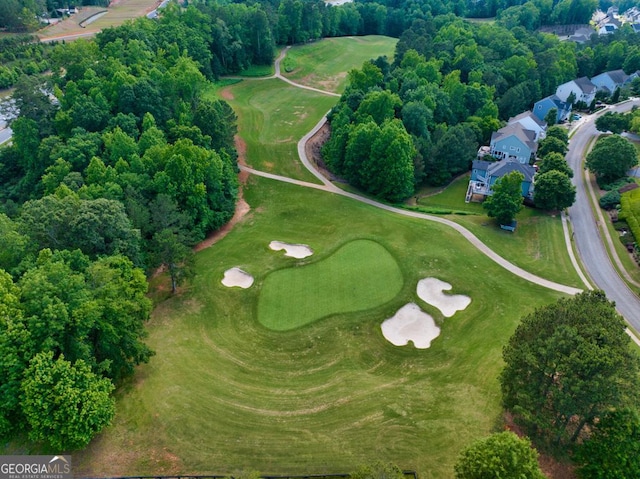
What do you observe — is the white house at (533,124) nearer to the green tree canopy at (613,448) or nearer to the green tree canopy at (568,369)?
the green tree canopy at (568,369)

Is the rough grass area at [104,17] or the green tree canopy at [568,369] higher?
the rough grass area at [104,17]

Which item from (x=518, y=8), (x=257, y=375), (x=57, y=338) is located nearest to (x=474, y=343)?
(x=257, y=375)

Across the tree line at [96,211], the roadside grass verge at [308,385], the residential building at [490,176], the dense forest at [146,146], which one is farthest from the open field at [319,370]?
the residential building at [490,176]

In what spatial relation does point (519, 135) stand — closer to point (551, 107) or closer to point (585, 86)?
point (551, 107)

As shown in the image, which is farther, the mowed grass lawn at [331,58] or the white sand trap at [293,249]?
the mowed grass lawn at [331,58]

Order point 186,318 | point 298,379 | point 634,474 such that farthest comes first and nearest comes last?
point 186,318 < point 298,379 < point 634,474

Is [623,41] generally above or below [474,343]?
above

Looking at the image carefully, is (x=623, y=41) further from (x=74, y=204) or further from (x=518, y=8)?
(x=74, y=204)

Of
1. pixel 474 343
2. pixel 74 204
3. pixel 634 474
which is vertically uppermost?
pixel 74 204
